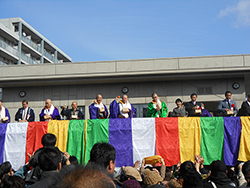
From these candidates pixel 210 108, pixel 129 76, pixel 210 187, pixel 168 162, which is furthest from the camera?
pixel 210 108

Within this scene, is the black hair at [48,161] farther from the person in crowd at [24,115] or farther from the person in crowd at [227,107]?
the person in crowd at [24,115]

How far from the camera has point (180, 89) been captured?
43.7ft

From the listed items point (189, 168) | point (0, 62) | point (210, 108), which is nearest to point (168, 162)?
point (189, 168)

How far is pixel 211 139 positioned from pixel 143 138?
1.88 metres

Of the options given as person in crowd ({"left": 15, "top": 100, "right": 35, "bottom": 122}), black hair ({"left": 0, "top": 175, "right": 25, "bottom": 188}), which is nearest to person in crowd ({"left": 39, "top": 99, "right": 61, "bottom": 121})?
person in crowd ({"left": 15, "top": 100, "right": 35, "bottom": 122})

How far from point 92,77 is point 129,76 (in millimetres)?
1674

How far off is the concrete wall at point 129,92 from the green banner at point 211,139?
4943 mm

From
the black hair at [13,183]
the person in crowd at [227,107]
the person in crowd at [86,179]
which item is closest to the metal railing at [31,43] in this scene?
the person in crowd at [227,107]

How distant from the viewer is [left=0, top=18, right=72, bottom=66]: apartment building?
111 feet

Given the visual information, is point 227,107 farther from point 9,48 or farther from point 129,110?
point 9,48

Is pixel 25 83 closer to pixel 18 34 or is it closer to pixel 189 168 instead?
pixel 189 168

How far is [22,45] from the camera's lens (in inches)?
1476

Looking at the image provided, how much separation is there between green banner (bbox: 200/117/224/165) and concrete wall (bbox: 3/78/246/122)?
4.94 metres

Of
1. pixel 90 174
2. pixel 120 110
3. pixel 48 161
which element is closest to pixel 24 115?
pixel 120 110
